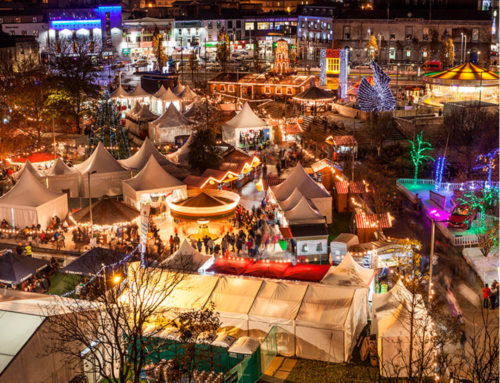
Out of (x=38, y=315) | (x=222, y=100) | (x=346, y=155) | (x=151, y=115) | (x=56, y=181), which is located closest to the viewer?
(x=38, y=315)

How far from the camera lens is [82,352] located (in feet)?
51.2

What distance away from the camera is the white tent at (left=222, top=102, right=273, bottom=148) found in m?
39.1

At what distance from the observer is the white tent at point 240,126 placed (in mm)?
39094

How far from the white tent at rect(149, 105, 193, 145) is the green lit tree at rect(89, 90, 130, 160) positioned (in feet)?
6.76

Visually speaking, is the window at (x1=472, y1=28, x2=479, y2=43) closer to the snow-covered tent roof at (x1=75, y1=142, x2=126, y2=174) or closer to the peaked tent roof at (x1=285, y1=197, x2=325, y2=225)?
the snow-covered tent roof at (x1=75, y1=142, x2=126, y2=174)

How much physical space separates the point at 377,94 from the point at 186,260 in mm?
28433

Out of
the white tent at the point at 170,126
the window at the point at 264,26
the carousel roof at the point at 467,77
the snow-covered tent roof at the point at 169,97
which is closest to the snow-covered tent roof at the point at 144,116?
the white tent at the point at 170,126

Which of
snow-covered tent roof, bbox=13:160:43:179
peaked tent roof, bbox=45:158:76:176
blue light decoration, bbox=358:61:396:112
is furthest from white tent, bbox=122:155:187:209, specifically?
blue light decoration, bbox=358:61:396:112

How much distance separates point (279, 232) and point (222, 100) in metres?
34.0

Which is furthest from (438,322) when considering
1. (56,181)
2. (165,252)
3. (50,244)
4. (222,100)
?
(222,100)

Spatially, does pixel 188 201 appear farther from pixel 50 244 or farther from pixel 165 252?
pixel 50 244

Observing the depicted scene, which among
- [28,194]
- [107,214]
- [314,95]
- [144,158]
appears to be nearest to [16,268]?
[107,214]

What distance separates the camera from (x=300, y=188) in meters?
26.6

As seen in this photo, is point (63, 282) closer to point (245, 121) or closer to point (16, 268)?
point (16, 268)
